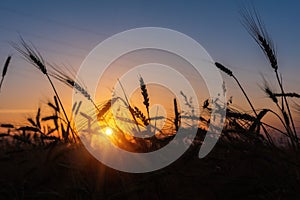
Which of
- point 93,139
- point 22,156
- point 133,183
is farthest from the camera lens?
point 22,156

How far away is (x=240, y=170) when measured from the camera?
9.48 ft

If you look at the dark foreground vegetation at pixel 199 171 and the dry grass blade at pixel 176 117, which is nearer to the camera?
the dark foreground vegetation at pixel 199 171

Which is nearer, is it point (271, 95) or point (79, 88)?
point (271, 95)

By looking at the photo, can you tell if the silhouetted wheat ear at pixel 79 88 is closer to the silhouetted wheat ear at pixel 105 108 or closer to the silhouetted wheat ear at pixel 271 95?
the silhouetted wheat ear at pixel 105 108

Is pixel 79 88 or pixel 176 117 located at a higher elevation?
pixel 79 88

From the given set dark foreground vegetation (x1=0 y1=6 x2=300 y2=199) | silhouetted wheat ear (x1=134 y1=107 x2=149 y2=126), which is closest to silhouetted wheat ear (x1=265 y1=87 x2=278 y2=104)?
dark foreground vegetation (x1=0 y1=6 x2=300 y2=199)

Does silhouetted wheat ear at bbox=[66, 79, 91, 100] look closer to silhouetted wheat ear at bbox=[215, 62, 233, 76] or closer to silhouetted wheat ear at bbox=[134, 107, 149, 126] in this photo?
silhouetted wheat ear at bbox=[134, 107, 149, 126]

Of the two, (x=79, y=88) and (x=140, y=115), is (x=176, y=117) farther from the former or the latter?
(x=79, y=88)

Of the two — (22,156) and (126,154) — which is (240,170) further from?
(22,156)

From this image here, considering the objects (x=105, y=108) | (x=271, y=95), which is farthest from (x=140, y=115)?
(x=271, y=95)

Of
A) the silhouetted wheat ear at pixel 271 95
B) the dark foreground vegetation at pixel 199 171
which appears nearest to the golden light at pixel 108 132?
the dark foreground vegetation at pixel 199 171

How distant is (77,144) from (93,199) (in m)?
1.58

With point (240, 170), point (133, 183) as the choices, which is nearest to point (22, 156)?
point (133, 183)

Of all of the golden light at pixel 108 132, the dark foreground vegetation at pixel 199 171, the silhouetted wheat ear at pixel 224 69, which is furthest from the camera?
the golden light at pixel 108 132
